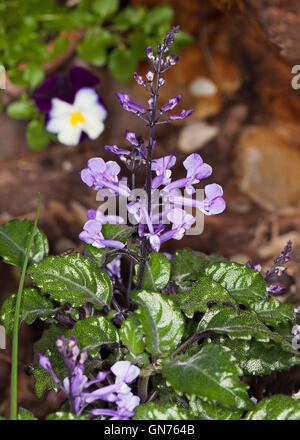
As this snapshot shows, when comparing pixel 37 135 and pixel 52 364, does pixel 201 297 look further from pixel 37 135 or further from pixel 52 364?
pixel 37 135

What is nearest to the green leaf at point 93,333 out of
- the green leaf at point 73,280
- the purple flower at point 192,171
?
the green leaf at point 73,280

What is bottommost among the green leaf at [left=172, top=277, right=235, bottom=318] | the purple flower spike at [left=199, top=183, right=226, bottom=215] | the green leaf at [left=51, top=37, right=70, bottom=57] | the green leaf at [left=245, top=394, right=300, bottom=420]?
the green leaf at [left=245, top=394, right=300, bottom=420]

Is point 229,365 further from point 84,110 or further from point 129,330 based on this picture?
point 84,110

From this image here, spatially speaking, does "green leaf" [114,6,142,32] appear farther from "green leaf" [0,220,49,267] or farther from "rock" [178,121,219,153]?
"green leaf" [0,220,49,267]

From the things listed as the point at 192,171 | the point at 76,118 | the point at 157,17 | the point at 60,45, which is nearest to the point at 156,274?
the point at 192,171

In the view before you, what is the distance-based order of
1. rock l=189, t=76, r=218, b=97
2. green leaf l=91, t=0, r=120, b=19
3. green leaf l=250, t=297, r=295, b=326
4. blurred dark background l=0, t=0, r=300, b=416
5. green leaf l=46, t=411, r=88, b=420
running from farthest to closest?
rock l=189, t=76, r=218, b=97 < green leaf l=91, t=0, r=120, b=19 < blurred dark background l=0, t=0, r=300, b=416 < green leaf l=250, t=297, r=295, b=326 < green leaf l=46, t=411, r=88, b=420

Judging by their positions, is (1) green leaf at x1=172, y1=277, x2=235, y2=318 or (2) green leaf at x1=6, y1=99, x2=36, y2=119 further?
(2) green leaf at x1=6, y1=99, x2=36, y2=119

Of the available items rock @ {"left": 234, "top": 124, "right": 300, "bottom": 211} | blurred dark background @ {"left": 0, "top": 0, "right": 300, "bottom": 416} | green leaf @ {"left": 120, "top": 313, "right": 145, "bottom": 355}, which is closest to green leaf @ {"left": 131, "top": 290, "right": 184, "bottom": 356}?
green leaf @ {"left": 120, "top": 313, "right": 145, "bottom": 355}
